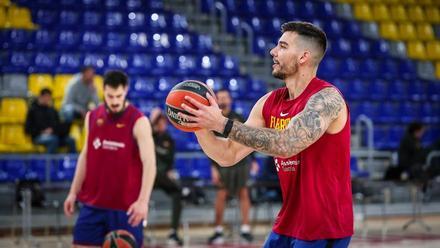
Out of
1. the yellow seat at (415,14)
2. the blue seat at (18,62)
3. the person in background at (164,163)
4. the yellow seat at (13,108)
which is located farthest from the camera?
the yellow seat at (415,14)

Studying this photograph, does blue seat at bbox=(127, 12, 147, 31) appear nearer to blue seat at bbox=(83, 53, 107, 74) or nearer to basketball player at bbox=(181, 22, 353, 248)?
blue seat at bbox=(83, 53, 107, 74)

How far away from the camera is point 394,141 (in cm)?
1652

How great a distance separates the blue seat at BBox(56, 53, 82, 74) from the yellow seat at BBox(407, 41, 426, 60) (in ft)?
25.6

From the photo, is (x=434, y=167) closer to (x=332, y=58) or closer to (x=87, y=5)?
(x=332, y=58)

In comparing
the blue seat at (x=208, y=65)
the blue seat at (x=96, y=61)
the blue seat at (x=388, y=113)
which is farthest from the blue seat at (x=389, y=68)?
the blue seat at (x=96, y=61)

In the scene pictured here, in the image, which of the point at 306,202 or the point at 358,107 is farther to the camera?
the point at 358,107

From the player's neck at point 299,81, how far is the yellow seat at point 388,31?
1508 cm

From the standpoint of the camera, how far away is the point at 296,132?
13.4 ft

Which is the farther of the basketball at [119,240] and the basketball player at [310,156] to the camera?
the basketball at [119,240]

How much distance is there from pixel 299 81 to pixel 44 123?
828 centimetres

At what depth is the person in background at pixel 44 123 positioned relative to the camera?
40.2 feet

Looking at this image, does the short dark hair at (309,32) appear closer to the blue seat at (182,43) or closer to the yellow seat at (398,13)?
the blue seat at (182,43)

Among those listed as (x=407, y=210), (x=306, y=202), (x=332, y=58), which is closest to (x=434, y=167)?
(x=407, y=210)

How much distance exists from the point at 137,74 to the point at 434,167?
204 inches
